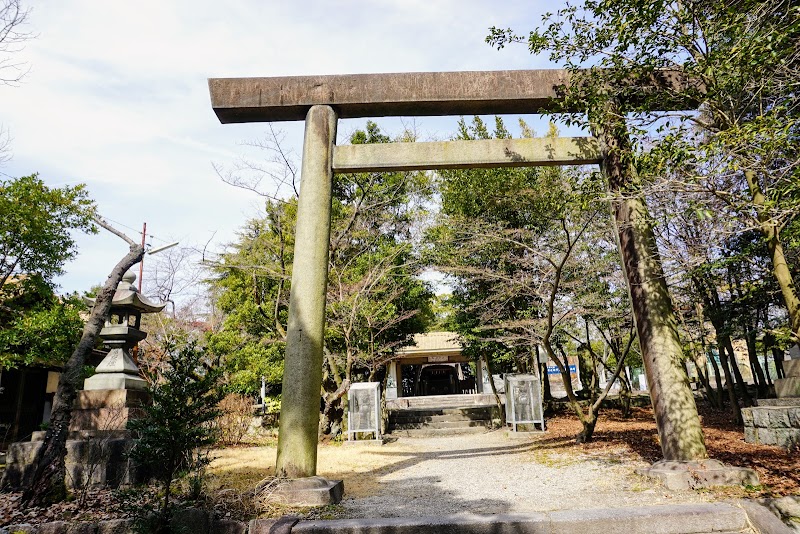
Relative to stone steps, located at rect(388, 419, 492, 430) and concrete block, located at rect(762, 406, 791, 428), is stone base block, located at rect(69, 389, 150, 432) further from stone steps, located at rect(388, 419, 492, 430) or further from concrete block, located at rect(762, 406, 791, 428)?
concrete block, located at rect(762, 406, 791, 428)

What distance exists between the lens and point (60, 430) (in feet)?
17.7

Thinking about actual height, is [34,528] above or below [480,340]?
below

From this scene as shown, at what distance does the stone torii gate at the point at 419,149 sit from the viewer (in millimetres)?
5312

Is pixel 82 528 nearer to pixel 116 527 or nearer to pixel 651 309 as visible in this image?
pixel 116 527

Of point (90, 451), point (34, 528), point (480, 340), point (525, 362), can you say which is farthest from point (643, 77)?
point (525, 362)

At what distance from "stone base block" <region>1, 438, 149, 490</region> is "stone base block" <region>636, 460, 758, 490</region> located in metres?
6.38

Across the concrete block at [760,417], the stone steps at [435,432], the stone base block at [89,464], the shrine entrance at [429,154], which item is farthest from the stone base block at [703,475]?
the stone steps at [435,432]

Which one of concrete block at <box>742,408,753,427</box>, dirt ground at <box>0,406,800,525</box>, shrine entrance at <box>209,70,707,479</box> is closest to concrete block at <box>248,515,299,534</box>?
dirt ground at <box>0,406,800,525</box>

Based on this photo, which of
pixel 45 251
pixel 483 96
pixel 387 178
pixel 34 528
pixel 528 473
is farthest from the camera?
pixel 387 178

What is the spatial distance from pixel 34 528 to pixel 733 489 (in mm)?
6661

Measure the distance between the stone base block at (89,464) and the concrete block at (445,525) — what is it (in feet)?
11.6

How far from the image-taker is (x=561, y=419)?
14688 millimetres

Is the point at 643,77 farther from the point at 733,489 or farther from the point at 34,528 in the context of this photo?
the point at 34,528

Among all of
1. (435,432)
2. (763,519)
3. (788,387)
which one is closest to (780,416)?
(788,387)
